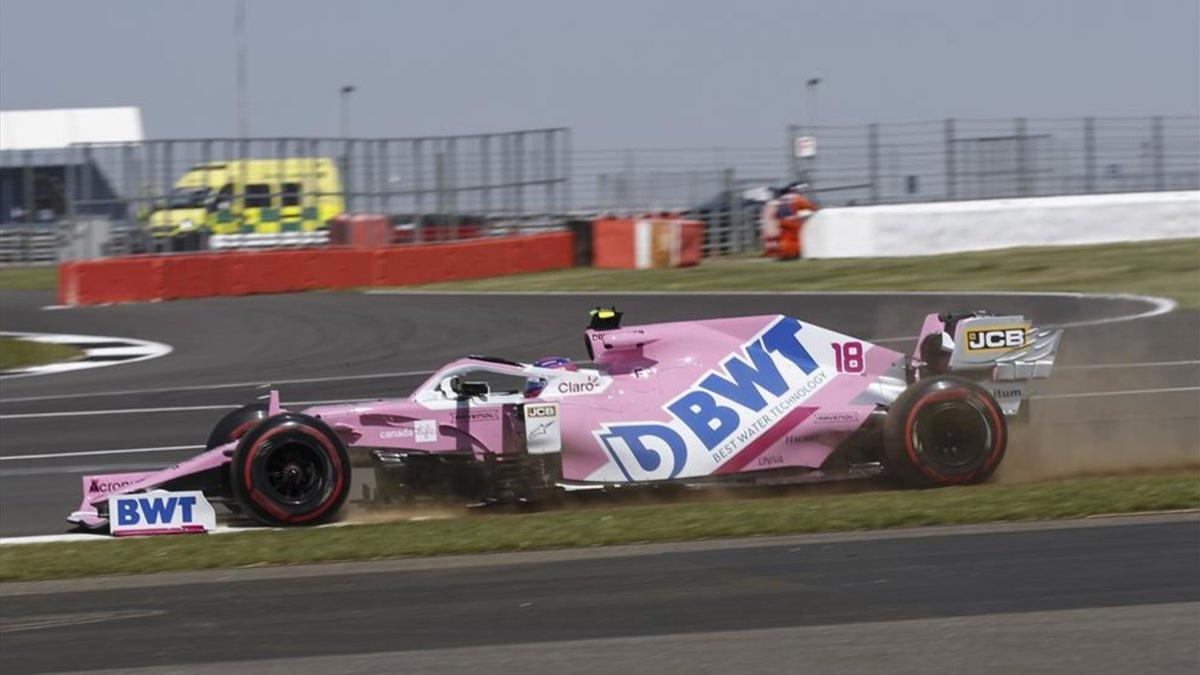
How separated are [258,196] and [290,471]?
18793 millimetres

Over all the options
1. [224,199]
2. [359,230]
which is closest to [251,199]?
[224,199]

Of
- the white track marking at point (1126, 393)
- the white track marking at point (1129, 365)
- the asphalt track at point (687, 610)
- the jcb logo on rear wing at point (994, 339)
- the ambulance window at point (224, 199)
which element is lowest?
the asphalt track at point (687, 610)

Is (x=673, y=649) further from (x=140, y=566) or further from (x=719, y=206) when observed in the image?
(x=719, y=206)

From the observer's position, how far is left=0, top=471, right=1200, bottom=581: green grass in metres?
9.10

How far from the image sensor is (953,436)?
10461 mm

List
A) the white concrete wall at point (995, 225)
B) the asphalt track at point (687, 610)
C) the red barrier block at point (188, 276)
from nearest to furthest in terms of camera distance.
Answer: the asphalt track at point (687, 610), the red barrier block at point (188, 276), the white concrete wall at point (995, 225)

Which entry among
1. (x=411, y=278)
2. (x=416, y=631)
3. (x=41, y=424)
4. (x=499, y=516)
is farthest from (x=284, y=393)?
(x=411, y=278)

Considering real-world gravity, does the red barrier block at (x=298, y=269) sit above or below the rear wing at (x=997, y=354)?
above

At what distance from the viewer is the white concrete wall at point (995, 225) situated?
27.9 m

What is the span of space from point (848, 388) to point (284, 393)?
7.50 metres

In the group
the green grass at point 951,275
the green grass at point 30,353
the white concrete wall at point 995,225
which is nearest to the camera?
the green grass at point 30,353

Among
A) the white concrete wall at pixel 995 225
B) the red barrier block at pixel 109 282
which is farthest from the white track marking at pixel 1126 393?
the red barrier block at pixel 109 282

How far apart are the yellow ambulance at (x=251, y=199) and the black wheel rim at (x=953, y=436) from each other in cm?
1876

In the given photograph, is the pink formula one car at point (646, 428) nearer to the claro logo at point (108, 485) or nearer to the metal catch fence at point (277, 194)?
the claro logo at point (108, 485)
